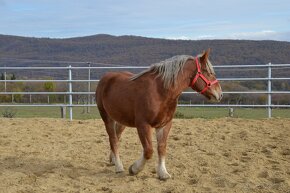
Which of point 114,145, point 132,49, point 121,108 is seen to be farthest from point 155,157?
point 132,49

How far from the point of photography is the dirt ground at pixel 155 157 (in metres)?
5.13

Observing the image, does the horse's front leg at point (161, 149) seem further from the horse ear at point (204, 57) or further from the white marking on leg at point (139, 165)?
the horse ear at point (204, 57)

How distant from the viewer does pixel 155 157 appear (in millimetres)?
6559

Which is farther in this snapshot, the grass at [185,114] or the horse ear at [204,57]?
the grass at [185,114]

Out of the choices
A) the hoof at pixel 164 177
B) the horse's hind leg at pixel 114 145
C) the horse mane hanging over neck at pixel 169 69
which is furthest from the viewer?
the horse's hind leg at pixel 114 145

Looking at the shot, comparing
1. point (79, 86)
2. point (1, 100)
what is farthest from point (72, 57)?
point (1, 100)

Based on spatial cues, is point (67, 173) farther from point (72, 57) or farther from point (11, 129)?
point (72, 57)

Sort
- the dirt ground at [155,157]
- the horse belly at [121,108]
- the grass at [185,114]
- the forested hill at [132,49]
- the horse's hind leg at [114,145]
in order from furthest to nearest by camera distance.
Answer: the forested hill at [132,49]
the grass at [185,114]
the horse's hind leg at [114,145]
the horse belly at [121,108]
the dirt ground at [155,157]

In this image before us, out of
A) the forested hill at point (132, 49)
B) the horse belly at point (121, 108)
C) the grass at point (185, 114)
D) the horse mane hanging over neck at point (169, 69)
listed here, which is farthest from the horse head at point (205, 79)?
the forested hill at point (132, 49)

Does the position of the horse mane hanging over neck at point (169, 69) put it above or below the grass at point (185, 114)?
above

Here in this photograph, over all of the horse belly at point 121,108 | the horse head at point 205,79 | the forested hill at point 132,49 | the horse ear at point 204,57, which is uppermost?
the forested hill at point 132,49

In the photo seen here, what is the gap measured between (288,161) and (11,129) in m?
5.58

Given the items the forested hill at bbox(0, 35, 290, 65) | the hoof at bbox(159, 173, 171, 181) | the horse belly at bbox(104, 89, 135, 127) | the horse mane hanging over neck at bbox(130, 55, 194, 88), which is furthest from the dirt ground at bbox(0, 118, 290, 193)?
the forested hill at bbox(0, 35, 290, 65)

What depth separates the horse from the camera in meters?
5.20
